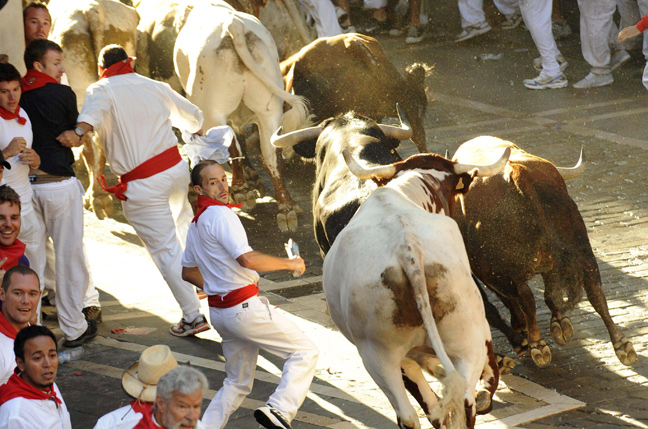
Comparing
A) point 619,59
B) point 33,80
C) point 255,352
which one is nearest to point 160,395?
point 255,352

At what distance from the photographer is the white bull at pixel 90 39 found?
10.2 meters

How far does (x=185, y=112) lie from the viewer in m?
7.55

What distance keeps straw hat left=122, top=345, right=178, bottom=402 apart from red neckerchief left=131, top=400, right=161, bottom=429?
5 centimetres

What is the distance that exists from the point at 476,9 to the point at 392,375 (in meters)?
13.3

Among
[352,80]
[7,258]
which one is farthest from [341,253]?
[352,80]

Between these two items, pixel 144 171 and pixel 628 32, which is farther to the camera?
pixel 628 32

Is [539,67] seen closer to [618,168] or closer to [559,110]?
[559,110]

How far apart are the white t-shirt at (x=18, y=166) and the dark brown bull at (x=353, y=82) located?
453 centimetres

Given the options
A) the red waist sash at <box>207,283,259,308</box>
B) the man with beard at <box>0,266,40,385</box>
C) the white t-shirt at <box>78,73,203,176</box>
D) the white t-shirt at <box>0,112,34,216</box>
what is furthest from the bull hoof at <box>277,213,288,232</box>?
the man with beard at <box>0,266,40,385</box>

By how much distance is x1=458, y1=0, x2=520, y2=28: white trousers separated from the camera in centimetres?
1723

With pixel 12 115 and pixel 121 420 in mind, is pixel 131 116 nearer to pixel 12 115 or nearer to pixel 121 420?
pixel 12 115

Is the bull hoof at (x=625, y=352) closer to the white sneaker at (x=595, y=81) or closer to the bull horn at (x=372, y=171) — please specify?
the bull horn at (x=372, y=171)

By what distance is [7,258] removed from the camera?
5.58 m

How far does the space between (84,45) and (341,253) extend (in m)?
6.18
